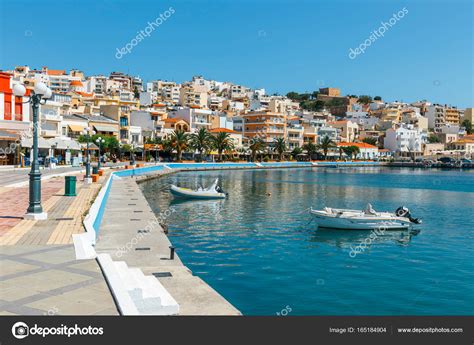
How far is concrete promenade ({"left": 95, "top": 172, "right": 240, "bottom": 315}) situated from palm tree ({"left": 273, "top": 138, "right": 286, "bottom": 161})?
293 ft

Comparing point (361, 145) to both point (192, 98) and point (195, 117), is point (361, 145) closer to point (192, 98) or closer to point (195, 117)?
point (192, 98)

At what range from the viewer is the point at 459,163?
5477 inches

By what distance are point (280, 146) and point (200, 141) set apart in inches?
1042

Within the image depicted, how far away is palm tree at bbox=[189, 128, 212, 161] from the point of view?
93.6 meters

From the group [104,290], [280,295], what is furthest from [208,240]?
[104,290]

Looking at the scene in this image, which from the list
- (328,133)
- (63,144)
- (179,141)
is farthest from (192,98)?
(63,144)

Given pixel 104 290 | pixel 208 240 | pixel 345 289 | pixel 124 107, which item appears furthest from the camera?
pixel 124 107

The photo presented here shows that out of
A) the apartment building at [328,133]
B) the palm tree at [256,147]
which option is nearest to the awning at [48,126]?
the palm tree at [256,147]

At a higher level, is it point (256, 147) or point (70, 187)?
point (256, 147)

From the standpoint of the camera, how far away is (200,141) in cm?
9362

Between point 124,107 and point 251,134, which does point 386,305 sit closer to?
point 124,107

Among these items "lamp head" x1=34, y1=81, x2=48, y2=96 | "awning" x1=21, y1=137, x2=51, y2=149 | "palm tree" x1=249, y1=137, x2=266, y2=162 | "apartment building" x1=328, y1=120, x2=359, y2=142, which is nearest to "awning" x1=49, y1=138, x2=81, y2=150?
"awning" x1=21, y1=137, x2=51, y2=149

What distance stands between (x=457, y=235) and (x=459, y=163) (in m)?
128

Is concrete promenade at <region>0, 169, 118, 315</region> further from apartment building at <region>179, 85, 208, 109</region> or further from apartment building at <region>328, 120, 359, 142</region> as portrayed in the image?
apartment building at <region>179, 85, 208, 109</region>
